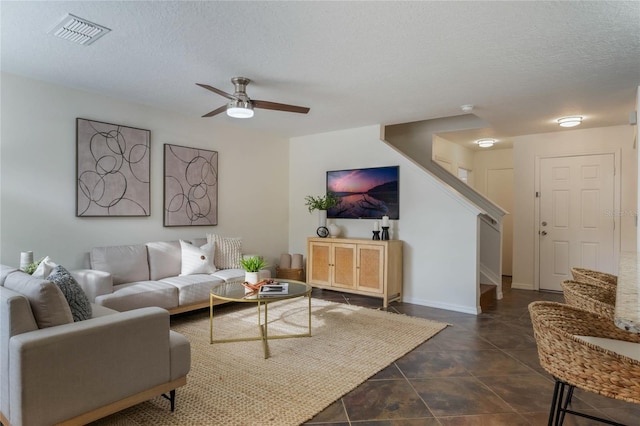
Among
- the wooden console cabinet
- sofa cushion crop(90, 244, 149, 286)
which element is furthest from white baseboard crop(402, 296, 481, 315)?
sofa cushion crop(90, 244, 149, 286)

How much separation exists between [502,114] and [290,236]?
3629 mm

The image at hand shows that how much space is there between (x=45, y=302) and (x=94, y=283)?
1582 millimetres

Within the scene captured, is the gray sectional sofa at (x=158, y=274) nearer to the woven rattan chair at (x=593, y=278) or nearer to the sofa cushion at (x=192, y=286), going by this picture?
the sofa cushion at (x=192, y=286)

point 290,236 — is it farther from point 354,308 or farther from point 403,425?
point 403,425

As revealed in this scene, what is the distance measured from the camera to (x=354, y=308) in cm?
448

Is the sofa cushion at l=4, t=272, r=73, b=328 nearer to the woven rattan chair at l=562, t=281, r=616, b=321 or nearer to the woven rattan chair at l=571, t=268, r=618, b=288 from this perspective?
the woven rattan chair at l=562, t=281, r=616, b=321

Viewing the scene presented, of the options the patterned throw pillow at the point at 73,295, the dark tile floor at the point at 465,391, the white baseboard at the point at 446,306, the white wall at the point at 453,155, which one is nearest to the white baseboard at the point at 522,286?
the white baseboard at the point at 446,306

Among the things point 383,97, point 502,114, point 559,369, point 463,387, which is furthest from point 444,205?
point 559,369

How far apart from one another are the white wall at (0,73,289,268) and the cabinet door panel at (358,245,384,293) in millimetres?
1928

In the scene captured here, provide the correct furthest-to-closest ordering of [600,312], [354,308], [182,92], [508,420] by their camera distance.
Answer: [354,308] → [182,92] → [508,420] → [600,312]

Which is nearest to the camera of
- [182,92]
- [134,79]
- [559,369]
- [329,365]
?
[559,369]

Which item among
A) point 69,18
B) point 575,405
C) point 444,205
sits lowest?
A: point 575,405

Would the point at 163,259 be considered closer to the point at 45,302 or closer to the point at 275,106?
the point at 275,106

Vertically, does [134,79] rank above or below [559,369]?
above
